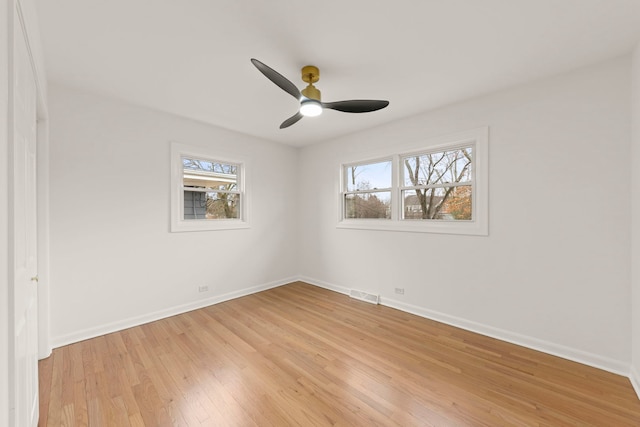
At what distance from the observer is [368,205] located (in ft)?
13.1

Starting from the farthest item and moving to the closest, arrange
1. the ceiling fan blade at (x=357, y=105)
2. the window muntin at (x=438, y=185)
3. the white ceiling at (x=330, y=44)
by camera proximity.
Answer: the window muntin at (x=438, y=185)
the ceiling fan blade at (x=357, y=105)
the white ceiling at (x=330, y=44)

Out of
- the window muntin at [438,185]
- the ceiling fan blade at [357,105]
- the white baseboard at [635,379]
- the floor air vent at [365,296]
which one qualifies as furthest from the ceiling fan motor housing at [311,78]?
the white baseboard at [635,379]

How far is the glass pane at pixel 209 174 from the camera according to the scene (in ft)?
11.5

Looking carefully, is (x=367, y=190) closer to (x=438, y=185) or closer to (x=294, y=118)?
(x=438, y=185)

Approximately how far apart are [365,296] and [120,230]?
128 inches

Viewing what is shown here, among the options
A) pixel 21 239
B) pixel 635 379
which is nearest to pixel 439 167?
pixel 635 379

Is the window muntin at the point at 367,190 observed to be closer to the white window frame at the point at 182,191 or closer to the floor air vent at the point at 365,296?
the floor air vent at the point at 365,296

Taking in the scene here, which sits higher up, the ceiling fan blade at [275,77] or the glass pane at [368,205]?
the ceiling fan blade at [275,77]

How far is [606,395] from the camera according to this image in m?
1.86

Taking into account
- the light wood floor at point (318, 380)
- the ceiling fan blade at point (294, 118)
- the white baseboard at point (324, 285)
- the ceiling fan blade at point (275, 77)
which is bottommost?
the light wood floor at point (318, 380)

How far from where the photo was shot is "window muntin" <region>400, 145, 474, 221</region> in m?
3.01

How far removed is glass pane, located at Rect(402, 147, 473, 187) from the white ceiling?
70 cm

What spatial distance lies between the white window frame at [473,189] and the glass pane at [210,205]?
196 cm

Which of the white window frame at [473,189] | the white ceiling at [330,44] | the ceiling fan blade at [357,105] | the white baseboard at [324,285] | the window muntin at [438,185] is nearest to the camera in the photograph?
the white ceiling at [330,44]
